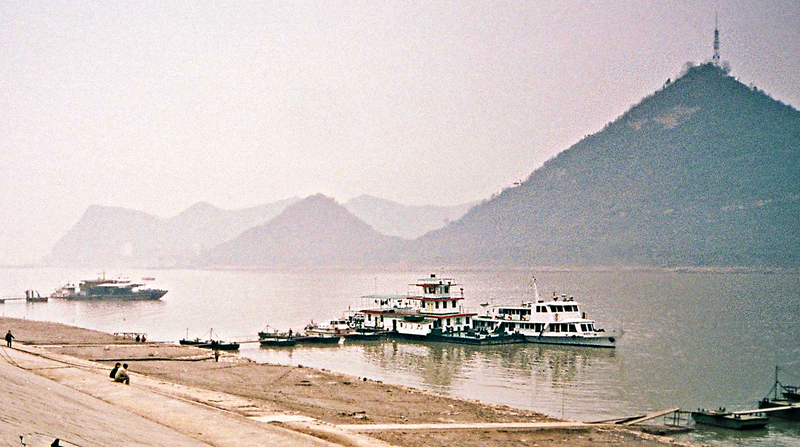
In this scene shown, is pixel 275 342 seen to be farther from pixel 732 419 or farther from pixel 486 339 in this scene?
pixel 732 419

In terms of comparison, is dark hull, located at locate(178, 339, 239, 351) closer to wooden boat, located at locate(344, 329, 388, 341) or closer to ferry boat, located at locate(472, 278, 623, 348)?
wooden boat, located at locate(344, 329, 388, 341)

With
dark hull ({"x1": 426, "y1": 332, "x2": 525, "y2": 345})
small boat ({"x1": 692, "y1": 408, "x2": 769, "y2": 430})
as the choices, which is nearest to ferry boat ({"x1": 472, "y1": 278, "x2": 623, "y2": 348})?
dark hull ({"x1": 426, "y1": 332, "x2": 525, "y2": 345})

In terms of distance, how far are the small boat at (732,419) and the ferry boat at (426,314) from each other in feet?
118

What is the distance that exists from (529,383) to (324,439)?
1036 inches

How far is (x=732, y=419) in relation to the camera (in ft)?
113

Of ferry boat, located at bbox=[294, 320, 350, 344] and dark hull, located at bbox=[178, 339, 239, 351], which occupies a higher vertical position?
ferry boat, located at bbox=[294, 320, 350, 344]

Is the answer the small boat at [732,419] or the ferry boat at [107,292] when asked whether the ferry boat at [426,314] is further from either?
the ferry boat at [107,292]

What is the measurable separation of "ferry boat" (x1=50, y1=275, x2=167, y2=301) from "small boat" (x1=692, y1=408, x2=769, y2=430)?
4829 inches

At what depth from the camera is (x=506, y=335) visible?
220 feet

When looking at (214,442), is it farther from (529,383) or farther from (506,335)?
(506,335)

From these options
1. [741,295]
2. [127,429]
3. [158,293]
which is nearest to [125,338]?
[127,429]

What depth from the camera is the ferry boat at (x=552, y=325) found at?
64.9 m

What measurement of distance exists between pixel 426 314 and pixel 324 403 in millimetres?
38118

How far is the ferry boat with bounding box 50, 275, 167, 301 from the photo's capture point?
5546 inches
